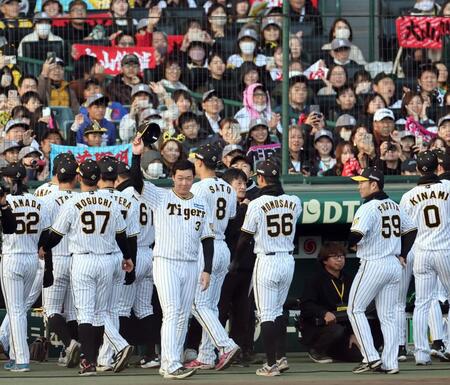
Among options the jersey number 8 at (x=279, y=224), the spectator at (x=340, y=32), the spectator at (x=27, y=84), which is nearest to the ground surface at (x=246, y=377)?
the jersey number 8 at (x=279, y=224)

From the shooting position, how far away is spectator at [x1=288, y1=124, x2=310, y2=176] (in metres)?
14.1

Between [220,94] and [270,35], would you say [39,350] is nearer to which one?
[220,94]

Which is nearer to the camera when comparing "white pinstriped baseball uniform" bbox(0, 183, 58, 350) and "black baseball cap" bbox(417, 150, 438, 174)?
"black baseball cap" bbox(417, 150, 438, 174)

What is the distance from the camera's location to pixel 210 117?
14.4m

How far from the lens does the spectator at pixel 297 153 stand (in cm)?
1406

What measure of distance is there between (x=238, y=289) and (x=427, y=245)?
1.81 meters

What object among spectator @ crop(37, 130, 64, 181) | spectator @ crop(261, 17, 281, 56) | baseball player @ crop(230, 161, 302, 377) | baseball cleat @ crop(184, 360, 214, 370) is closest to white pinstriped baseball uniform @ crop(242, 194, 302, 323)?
baseball player @ crop(230, 161, 302, 377)

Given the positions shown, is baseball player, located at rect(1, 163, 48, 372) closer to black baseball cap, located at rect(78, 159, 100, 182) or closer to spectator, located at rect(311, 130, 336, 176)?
black baseball cap, located at rect(78, 159, 100, 182)

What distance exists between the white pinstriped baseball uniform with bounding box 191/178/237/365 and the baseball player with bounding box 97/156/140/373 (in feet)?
2.02

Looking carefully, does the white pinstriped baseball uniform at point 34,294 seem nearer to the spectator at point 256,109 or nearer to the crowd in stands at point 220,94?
the crowd in stands at point 220,94

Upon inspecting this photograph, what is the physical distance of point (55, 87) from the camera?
1475 centimetres

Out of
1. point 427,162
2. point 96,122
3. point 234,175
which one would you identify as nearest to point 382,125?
point 427,162

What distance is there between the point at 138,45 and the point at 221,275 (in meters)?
3.79

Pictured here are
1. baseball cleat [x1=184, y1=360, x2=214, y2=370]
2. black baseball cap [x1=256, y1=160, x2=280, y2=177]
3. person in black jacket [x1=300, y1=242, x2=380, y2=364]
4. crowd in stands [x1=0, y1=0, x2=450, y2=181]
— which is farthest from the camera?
crowd in stands [x1=0, y1=0, x2=450, y2=181]
